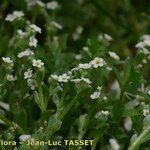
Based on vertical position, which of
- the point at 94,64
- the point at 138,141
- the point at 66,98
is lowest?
the point at 138,141

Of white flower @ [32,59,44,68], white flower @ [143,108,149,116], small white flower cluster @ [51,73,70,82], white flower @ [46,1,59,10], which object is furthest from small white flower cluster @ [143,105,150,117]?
white flower @ [46,1,59,10]

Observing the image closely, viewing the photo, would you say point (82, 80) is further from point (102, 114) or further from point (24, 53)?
point (24, 53)

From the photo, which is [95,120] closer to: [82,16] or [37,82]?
[37,82]

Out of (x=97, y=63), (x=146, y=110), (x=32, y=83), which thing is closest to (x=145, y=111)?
(x=146, y=110)

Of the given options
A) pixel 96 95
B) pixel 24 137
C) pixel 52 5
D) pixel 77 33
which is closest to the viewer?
pixel 24 137

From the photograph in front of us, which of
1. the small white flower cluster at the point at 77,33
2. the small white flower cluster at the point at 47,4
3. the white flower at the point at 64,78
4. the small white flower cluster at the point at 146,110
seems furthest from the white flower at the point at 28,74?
the small white flower cluster at the point at 77,33

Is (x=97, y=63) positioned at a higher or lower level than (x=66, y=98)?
higher

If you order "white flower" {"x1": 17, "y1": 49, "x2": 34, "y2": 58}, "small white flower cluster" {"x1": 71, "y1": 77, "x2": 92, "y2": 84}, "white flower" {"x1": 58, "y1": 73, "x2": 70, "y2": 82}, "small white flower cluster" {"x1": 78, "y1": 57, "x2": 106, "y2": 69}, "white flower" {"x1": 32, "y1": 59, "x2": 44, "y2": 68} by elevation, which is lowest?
"white flower" {"x1": 58, "y1": 73, "x2": 70, "y2": 82}

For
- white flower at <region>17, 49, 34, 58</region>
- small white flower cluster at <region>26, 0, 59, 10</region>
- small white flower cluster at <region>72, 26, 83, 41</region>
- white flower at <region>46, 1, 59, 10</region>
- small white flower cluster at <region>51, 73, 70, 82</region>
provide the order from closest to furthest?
small white flower cluster at <region>51, 73, 70, 82</region>
white flower at <region>17, 49, 34, 58</region>
small white flower cluster at <region>26, 0, 59, 10</region>
white flower at <region>46, 1, 59, 10</region>
small white flower cluster at <region>72, 26, 83, 41</region>

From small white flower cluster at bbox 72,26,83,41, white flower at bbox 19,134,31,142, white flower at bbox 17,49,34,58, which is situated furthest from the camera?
small white flower cluster at bbox 72,26,83,41

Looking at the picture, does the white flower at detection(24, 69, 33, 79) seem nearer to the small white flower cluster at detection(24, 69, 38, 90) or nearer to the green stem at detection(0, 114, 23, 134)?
the small white flower cluster at detection(24, 69, 38, 90)

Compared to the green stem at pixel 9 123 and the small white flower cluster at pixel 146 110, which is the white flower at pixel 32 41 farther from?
the small white flower cluster at pixel 146 110

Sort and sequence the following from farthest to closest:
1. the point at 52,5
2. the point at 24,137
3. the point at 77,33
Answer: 1. the point at 77,33
2. the point at 52,5
3. the point at 24,137

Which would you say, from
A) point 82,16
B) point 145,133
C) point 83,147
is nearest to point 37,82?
point 83,147
